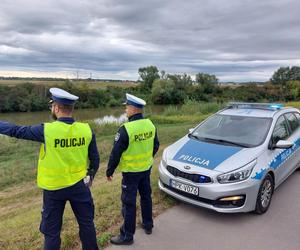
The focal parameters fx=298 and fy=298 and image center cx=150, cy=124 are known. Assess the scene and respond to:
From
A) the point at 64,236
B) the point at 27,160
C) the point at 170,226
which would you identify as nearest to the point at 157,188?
the point at 170,226

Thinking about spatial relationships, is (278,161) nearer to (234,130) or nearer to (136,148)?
(234,130)

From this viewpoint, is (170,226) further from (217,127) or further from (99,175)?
(99,175)

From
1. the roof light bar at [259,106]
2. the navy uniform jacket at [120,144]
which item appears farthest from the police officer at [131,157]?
the roof light bar at [259,106]

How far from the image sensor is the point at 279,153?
4984mm

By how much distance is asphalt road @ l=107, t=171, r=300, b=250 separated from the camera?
11.7ft

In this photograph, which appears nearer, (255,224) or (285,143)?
(255,224)

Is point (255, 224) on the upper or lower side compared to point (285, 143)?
lower

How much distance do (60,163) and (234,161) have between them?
260 centimetres

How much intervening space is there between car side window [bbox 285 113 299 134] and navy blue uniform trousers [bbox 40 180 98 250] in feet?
14.8

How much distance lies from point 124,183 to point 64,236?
0.94m

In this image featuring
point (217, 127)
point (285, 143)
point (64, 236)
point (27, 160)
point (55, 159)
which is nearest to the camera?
point (55, 159)

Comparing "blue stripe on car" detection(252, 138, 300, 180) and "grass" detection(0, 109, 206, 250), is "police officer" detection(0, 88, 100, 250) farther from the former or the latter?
"blue stripe on car" detection(252, 138, 300, 180)

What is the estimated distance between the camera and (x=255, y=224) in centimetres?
413

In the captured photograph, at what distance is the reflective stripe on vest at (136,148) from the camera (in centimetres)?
343
